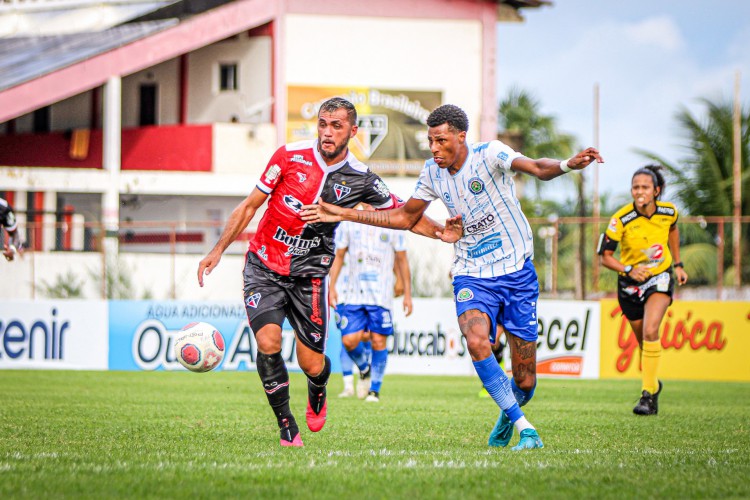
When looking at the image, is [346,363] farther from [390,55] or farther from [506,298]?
[390,55]

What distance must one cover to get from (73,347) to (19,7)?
76.0 ft

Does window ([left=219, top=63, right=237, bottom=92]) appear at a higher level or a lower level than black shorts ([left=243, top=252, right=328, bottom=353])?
higher

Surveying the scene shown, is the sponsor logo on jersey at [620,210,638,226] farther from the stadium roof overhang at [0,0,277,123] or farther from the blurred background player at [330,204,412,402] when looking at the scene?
the stadium roof overhang at [0,0,277,123]

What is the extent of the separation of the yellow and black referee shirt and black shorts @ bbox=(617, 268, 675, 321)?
0.34 ft

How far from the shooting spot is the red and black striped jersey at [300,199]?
7.88 metres

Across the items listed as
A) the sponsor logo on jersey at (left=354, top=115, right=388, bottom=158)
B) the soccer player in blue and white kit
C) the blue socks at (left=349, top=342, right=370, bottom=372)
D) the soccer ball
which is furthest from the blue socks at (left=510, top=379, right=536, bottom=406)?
the sponsor logo on jersey at (left=354, top=115, right=388, bottom=158)

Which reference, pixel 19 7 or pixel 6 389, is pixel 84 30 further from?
pixel 6 389

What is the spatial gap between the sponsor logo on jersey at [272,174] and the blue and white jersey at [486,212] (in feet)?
3.83

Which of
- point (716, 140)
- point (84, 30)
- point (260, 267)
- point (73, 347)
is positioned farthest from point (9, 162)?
point (260, 267)

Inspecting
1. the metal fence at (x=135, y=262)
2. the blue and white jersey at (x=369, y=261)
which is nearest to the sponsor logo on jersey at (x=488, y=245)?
the blue and white jersey at (x=369, y=261)

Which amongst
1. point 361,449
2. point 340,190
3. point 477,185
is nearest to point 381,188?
point 340,190

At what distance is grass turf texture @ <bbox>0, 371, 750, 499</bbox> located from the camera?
5.77 metres

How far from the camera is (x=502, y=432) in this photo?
26.3ft

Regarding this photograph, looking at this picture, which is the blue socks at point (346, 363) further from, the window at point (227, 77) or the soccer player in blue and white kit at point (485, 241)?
the window at point (227, 77)
